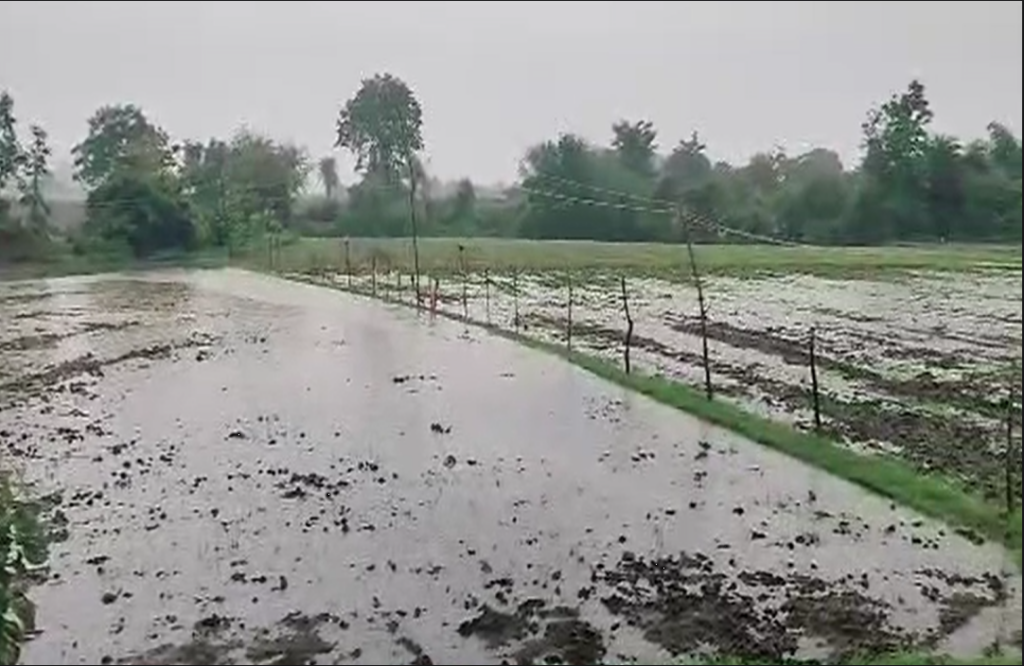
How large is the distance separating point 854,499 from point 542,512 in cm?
248

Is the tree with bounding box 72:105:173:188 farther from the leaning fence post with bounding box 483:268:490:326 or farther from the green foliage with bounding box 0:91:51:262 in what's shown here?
the green foliage with bounding box 0:91:51:262

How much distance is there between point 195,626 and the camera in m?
6.80

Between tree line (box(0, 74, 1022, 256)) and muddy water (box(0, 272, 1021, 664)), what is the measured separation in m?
2.33

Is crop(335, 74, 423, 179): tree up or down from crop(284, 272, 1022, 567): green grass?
up

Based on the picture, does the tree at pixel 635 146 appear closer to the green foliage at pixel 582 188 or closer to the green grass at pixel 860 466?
the green foliage at pixel 582 188

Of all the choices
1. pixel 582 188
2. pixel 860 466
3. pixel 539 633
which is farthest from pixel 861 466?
pixel 582 188

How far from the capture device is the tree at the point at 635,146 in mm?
19500

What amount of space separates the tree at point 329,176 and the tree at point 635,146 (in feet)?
19.5

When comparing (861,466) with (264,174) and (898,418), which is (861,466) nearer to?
(898,418)

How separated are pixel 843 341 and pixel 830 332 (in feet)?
4.00

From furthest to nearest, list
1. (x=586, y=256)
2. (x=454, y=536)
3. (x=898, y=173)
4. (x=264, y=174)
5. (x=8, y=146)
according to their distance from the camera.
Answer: (x=264, y=174) → (x=586, y=256) → (x=898, y=173) → (x=8, y=146) → (x=454, y=536)

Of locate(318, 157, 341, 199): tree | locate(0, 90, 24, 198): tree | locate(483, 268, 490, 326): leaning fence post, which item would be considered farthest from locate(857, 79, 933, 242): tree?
locate(318, 157, 341, 199): tree

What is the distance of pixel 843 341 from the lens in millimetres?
18312

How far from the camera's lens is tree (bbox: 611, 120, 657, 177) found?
19500mm
